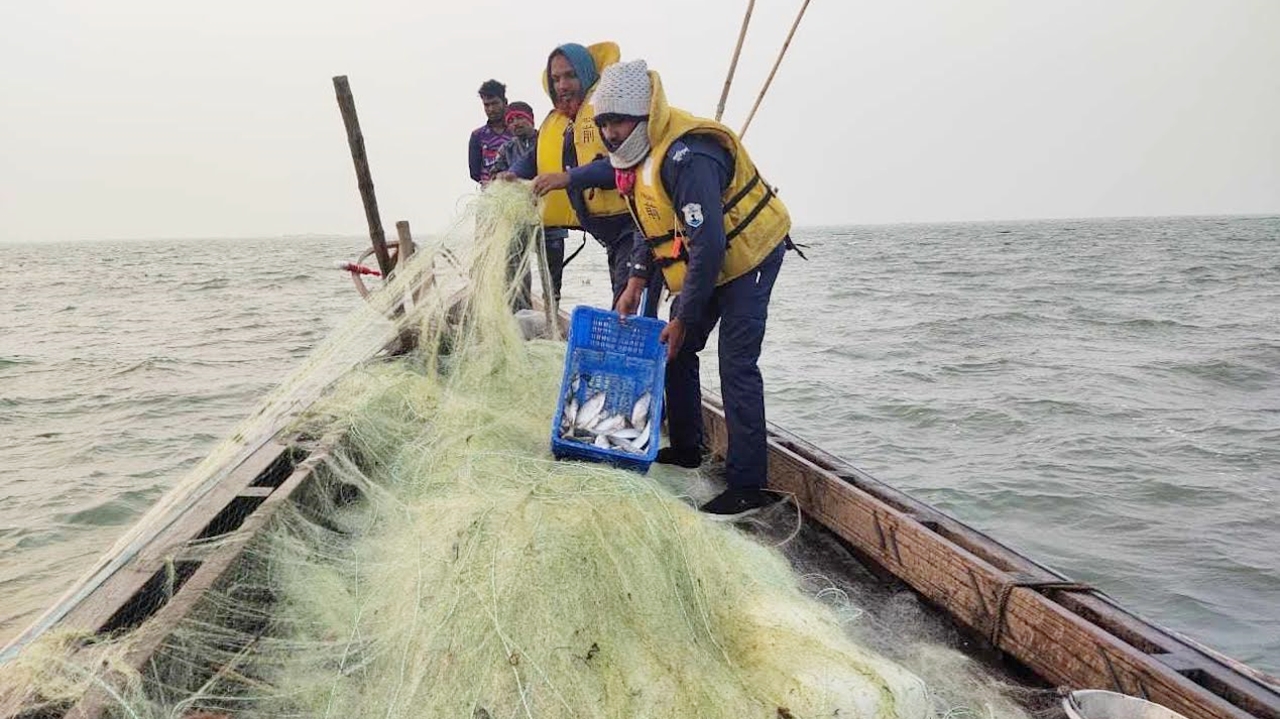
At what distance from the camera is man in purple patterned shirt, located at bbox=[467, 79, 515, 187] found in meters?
7.55

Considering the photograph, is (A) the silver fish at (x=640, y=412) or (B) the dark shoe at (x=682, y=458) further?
(B) the dark shoe at (x=682, y=458)

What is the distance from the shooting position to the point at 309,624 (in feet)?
8.43

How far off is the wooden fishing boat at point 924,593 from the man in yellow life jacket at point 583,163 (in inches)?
76.3

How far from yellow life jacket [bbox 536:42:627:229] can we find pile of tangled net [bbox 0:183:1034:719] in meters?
2.41

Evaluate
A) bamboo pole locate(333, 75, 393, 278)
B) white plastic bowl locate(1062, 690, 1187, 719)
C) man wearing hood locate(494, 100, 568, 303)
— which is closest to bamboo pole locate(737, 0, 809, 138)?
man wearing hood locate(494, 100, 568, 303)

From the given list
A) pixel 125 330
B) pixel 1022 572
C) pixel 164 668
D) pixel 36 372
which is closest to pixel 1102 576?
pixel 1022 572

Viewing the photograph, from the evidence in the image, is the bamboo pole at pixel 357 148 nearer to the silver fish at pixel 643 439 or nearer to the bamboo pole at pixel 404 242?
the bamboo pole at pixel 404 242

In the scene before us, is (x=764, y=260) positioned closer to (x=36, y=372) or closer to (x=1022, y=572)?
(x=1022, y=572)

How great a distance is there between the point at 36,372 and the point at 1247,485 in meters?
16.7

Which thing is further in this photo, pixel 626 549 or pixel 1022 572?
pixel 1022 572

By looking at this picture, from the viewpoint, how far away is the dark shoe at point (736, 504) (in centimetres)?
382

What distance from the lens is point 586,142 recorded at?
5008 millimetres

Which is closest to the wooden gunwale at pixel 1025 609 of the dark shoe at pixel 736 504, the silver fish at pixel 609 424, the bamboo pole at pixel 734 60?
the dark shoe at pixel 736 504

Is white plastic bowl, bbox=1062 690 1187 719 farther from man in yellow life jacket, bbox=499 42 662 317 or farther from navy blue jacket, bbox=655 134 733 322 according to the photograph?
man in yellow life jacket, bbox=499 42 662 317
